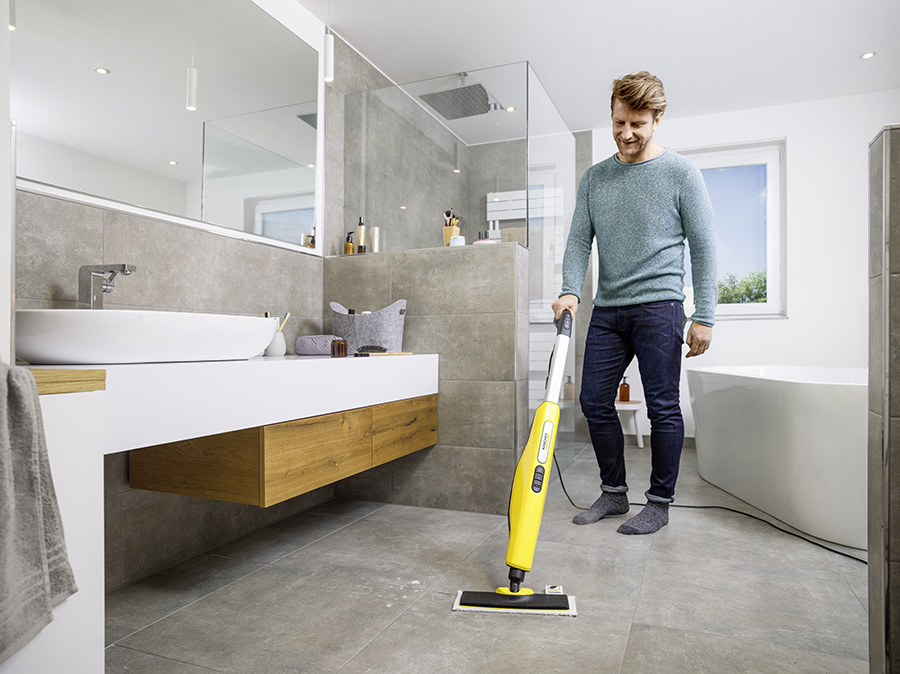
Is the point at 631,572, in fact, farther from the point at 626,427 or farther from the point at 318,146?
the point at 626,427

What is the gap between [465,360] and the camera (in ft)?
8.09

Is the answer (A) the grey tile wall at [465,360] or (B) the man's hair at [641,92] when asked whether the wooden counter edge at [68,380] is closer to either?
(A) the grey tile wall at [465,360]

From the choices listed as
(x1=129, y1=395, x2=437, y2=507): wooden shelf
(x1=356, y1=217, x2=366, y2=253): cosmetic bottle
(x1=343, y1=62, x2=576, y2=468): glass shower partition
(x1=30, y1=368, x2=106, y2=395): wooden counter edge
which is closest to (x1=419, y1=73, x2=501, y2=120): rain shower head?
(x1=343, y1=62, x2=576, y2=468): glass shower partition

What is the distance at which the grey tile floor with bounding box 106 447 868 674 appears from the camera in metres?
1.28

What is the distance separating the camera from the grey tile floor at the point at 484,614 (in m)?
1.28

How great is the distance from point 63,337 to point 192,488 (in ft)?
2.01

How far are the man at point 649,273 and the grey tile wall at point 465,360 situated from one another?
0.29 metres

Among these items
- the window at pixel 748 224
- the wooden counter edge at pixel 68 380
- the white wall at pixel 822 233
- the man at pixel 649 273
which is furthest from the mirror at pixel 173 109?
the white wall at pixel 822 233

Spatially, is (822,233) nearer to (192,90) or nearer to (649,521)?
(649,521)

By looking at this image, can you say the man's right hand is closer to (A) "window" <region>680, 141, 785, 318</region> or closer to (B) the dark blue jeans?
(B) the dark blue jeans

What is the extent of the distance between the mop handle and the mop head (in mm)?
504

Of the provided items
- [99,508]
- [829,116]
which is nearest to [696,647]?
[99,508]

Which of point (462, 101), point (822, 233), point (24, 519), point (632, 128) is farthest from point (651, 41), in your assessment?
point (24, 519)

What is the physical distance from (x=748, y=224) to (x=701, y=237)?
7.20 ft
